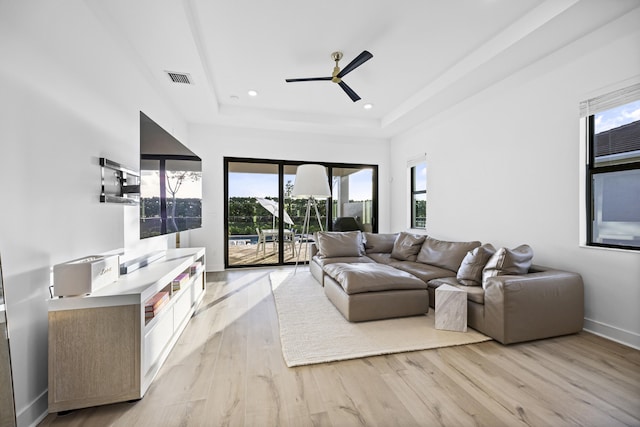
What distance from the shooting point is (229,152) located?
16.2 feet

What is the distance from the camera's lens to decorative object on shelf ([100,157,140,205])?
2049 millimetres

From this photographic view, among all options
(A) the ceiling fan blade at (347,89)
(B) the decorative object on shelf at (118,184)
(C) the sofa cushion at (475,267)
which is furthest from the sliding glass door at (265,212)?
(C) the sofa cushion at (475,267)

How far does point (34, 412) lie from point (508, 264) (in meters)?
3.36

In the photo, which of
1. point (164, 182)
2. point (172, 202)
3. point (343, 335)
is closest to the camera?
point (343, 335)

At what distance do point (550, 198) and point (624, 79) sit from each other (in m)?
1.10

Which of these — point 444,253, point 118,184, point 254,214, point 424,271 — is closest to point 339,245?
point 424,271

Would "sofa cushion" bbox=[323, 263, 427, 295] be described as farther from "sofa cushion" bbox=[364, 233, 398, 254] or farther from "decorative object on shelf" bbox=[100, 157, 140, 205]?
"decorative object on shelf" bbox=[100, 157, 140, 205]

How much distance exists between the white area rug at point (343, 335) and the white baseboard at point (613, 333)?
104cm

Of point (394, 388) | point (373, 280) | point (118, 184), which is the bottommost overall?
point (394, 388)

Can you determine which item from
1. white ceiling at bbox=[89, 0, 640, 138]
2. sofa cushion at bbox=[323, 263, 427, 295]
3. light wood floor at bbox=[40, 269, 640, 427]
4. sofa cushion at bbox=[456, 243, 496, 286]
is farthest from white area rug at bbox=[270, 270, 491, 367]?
white ceiling at bbox=[89, 0, 640, 138]

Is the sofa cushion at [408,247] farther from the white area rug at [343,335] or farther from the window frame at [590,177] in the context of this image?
the window frame at [590,177]

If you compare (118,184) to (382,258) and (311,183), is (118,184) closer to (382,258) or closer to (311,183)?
(311,183)

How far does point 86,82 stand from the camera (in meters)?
→ 1.89

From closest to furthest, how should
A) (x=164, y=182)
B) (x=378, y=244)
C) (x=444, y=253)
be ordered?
(x=164, y=182) → (x=444, y=253) → (x=378, y=244)
